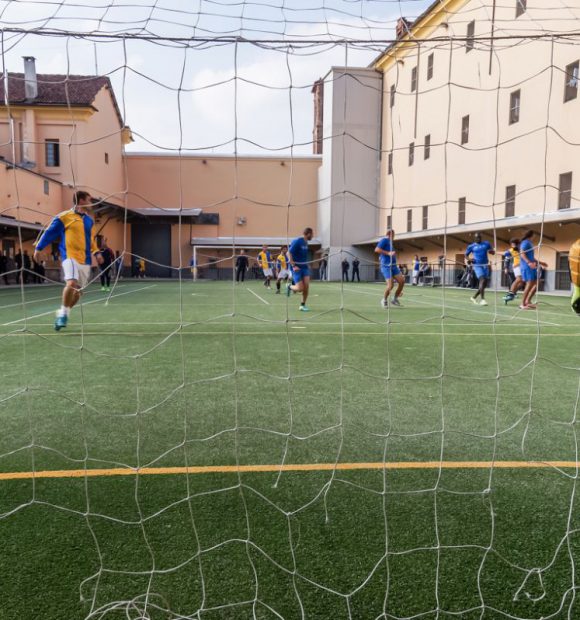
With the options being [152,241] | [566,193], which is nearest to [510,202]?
[566,193]

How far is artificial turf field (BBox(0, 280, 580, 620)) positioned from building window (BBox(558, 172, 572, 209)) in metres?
15.3

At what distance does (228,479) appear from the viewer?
2.81 metres

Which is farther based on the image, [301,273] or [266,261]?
[266,261]

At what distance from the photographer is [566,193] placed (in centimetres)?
1872

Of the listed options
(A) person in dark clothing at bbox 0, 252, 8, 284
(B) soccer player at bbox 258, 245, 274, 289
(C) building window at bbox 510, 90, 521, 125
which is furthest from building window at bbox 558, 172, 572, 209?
(A) person in dark clothing at bbox 0, 252, 8, 284

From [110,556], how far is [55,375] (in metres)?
3.35

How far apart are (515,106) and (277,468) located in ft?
71.0

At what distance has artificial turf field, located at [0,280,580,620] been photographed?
1.92 meters

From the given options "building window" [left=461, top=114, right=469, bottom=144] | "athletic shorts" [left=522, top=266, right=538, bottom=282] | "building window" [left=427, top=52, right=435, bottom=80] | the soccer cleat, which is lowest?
the soccer cleat

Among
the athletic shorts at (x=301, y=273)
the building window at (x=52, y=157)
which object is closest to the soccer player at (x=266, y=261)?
the athletic shorts at (x=301, y=273)

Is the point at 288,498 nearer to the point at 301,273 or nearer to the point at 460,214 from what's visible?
the point at 301,273

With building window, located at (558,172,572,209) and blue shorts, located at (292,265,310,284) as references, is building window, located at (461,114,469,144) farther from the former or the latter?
blue shorts, located at (292,265,310,284)

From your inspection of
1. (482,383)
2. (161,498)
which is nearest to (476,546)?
(161,498)

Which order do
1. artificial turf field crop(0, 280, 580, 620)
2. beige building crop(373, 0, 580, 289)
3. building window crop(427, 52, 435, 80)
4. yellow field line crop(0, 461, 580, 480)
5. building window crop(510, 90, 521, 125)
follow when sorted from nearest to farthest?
artificial turf field crop(0, 280, 580, 620)
yellow field line crop(0, 461, 580, 480)
beige building crop(373, 0, 580, 289)
building window crop(510, 90, 521, 125)
building window crop(427, 52, 435, 80)
